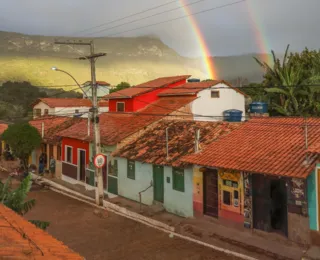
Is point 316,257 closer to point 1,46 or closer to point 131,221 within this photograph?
point 131,221

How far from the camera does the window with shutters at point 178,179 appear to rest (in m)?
15.9

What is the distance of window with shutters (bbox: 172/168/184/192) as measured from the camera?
52.2ft

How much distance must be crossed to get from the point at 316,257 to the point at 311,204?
1.61 m

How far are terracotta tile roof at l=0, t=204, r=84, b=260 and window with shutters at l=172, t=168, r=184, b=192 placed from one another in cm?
998

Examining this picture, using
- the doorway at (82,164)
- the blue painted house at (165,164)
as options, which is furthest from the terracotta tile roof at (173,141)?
the doorway at (82,164)

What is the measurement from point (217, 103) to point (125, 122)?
24.8 ft

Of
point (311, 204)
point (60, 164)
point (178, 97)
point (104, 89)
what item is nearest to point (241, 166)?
point (311, 204)

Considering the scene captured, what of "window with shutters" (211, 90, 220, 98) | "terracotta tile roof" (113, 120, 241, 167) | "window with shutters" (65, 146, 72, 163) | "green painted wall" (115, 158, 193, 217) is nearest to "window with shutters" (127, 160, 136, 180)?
"green painted wall" (115, 158, 193, 217)

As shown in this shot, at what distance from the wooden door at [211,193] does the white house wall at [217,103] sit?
10.1 meters

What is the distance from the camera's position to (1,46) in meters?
174

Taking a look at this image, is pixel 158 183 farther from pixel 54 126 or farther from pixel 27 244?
pixel 54 126

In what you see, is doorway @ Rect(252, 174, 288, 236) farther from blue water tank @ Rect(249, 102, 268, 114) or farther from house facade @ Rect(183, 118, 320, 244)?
blue water tank @ Rect(249, 102, 268, 114)

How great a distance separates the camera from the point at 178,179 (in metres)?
16.1

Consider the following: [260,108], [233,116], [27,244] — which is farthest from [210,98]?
[27,244]
